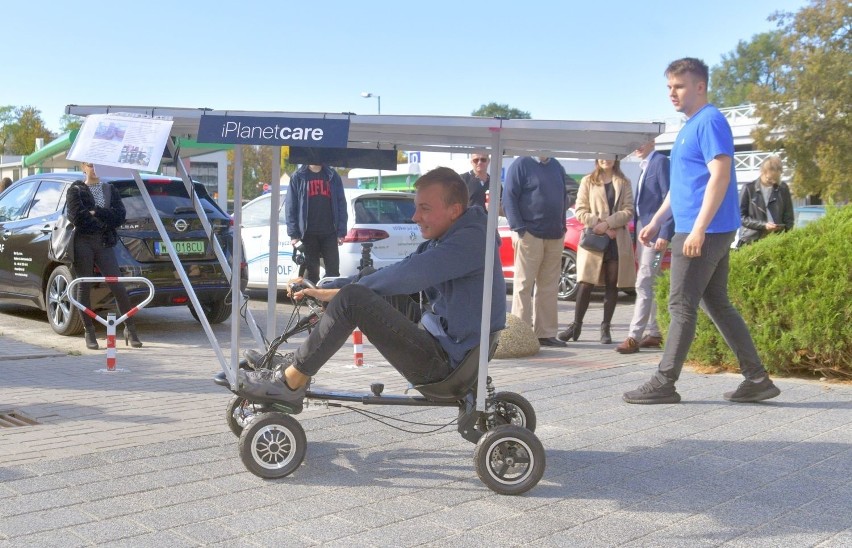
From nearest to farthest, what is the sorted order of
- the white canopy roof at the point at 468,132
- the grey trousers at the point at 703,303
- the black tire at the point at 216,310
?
the white canopy roof at the point at 468,132
the grey trousers at the point at 703,303
the black tire at the point at 216,310

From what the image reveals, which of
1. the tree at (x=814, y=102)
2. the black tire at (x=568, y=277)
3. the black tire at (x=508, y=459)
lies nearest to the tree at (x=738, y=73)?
the tree at (x=814, y=102)

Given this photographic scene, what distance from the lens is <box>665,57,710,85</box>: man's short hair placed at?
614 centimetres

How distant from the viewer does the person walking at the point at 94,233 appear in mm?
8609

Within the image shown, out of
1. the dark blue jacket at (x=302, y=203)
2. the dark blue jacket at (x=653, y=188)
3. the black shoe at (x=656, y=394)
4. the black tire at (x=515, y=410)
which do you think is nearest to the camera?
the black tire at (x=515, y=410)

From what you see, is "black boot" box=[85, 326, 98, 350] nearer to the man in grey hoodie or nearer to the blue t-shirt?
the man in grey hoodie

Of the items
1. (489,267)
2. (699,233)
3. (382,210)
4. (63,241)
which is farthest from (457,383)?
(382,210)

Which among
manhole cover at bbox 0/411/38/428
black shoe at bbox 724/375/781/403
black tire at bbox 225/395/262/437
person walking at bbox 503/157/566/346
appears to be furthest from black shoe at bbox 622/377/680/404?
manhole cover at bbox 0/411/38/428

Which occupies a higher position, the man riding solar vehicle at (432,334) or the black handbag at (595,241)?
the black handbag at (595,241)

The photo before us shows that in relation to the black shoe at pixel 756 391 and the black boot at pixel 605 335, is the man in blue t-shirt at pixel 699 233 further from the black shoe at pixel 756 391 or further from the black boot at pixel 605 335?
the black boot at pixel 605 335

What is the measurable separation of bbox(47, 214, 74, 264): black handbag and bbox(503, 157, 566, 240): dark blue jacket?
4.04 meters

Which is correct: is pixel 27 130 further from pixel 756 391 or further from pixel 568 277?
pixel 756 391

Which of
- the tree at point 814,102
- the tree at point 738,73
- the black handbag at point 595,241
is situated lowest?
the black handbag at point 595,241

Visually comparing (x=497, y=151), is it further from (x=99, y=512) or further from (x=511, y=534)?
(x=99, y=512)

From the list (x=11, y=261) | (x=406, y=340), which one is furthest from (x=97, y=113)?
(x=11, y=261)
